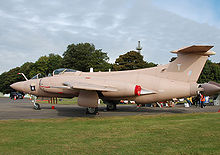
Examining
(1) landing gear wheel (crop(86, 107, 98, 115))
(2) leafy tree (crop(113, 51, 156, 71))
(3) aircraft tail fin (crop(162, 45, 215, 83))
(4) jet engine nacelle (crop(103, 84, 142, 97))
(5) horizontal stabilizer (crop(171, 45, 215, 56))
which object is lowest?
(1) landing gear wheel (crop(86, 107, 98, 115))

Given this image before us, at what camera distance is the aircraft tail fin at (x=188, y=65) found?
12.5 m

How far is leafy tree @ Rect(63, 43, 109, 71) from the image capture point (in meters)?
62.9

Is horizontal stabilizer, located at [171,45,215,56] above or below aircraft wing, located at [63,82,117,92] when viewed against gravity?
above

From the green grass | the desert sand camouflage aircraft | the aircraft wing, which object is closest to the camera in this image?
the green grass

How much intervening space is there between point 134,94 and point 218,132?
20.4ft

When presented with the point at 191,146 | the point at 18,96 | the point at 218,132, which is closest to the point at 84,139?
the point at 191,146

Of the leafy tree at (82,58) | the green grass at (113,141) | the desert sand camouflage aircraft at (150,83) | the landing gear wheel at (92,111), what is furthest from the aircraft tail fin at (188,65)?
the leafy tree at (82,58)

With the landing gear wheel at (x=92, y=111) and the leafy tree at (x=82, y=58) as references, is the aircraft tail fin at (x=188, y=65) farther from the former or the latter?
the leafy tree at (x=82, y=58)

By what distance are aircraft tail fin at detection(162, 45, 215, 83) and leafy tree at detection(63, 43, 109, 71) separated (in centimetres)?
4976

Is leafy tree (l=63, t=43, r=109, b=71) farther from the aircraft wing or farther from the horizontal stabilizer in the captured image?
the horizontal stabilizer

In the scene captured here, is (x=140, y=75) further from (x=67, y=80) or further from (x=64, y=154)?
(x=64, y=154)

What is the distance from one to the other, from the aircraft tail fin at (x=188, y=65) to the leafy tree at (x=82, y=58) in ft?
163

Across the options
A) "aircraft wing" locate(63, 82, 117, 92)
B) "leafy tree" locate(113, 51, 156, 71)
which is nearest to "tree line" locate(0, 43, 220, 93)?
"leafy tree" locate(113, 51, 156, 71)

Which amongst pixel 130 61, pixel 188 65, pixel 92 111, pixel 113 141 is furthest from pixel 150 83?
pixel 130 61
